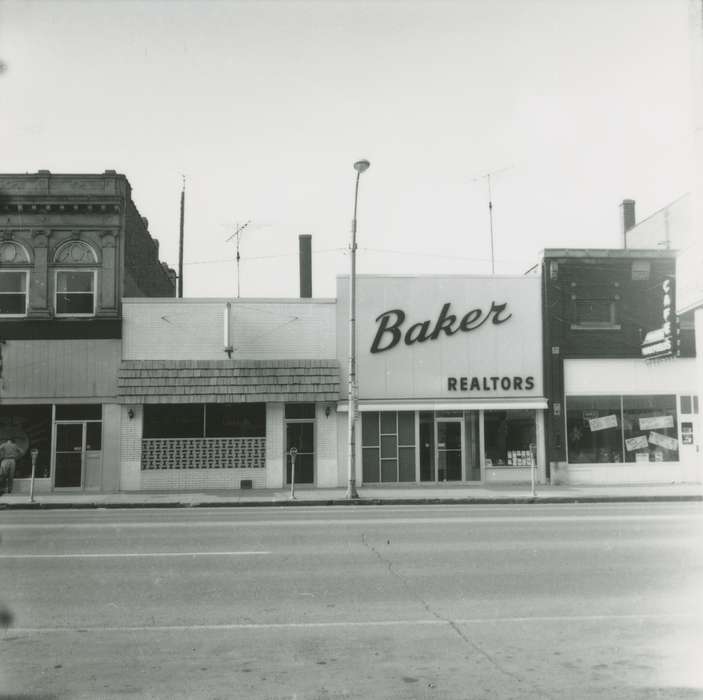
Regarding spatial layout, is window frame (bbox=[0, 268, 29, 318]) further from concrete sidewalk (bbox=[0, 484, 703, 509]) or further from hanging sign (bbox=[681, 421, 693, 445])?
hanging sign (bbox=[681, 421, 693, 445])

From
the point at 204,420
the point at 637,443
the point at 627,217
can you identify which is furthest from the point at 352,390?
the point at 627,217

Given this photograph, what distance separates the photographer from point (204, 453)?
71.9 ft

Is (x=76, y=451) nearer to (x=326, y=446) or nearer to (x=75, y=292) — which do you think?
(x=75, y=292)

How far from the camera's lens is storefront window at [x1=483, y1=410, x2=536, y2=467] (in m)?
22.7

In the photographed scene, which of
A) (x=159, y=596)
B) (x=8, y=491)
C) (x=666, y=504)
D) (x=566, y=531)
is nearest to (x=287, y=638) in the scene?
(x=159, y=596)

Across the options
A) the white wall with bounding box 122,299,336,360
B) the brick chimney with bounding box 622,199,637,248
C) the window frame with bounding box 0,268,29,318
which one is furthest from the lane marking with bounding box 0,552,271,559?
the brick chimney with bounding box 622,199,637,248

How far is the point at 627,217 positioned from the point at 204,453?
23.1 m

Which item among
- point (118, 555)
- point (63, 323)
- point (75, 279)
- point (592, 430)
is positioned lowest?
point (118, 555)

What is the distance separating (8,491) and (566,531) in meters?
13.8

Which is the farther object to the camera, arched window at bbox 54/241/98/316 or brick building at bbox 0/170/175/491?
arched window at bbox 54/241/98/316

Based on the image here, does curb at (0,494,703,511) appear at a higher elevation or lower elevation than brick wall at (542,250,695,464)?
lower

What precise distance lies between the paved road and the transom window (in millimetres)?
9818

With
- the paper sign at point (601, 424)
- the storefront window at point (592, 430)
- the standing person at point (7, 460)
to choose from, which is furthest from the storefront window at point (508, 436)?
the standing person at point (7, 460)

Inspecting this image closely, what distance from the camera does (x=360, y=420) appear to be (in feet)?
73.7
